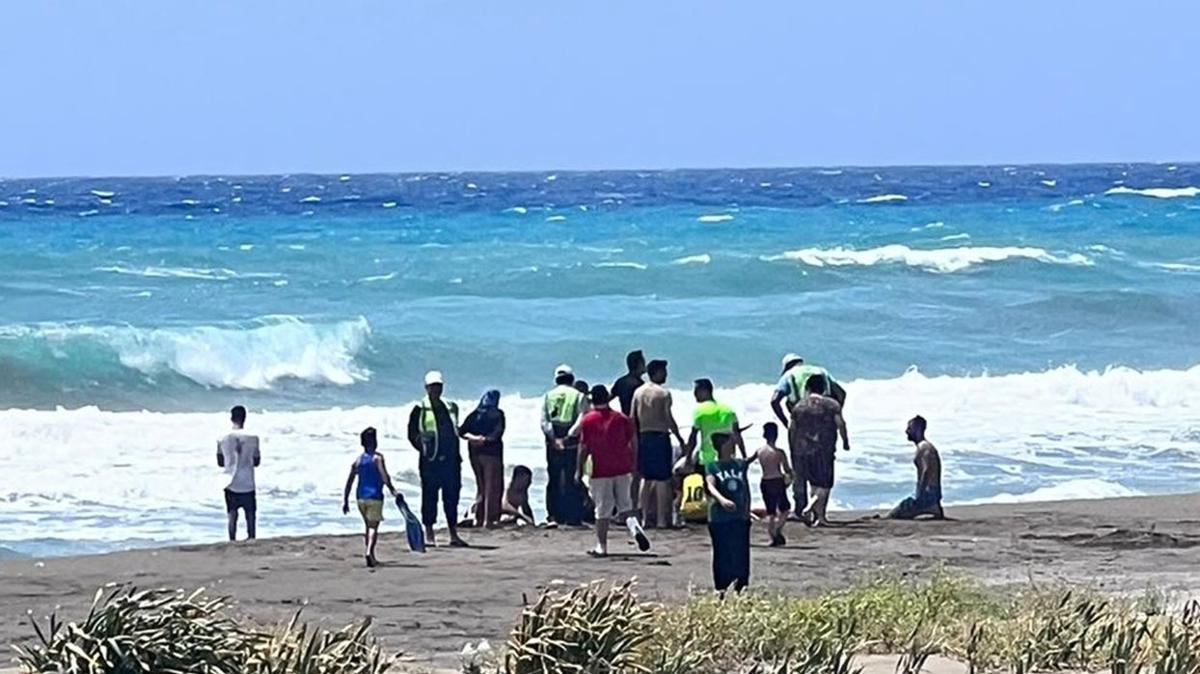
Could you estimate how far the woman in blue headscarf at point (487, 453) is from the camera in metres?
16.2

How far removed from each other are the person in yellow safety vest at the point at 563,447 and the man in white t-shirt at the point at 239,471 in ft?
7.48

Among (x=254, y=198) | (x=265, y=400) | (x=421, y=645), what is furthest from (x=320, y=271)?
(x=254, y=198)

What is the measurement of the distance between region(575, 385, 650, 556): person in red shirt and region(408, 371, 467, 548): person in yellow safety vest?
120 centimetres

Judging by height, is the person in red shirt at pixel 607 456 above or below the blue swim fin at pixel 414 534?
above

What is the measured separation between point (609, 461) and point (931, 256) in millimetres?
33898

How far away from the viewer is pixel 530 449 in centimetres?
2142

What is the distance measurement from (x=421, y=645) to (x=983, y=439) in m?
12.2

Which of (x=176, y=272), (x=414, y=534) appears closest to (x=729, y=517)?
(x=414, y=534)

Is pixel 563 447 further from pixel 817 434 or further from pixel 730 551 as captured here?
pixel 730 551

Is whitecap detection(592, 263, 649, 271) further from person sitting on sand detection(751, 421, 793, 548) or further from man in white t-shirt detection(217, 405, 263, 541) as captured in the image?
person sitting on sand detection(751, 421, 793, 548)

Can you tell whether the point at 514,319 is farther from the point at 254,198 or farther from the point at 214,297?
the point at 254,198

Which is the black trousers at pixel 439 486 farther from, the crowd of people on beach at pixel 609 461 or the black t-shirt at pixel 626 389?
the black t-shirt at pixel 626 389

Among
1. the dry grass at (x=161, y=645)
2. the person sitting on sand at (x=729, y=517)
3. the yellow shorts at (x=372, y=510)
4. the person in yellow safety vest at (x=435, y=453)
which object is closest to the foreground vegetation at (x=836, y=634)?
the dry grass at (x=161, y=645)

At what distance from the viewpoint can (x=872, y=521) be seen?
16.6 m
